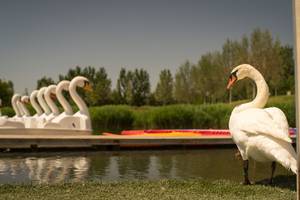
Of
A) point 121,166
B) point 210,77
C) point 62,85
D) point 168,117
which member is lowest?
point 121,166

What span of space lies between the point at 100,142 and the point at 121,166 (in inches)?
118

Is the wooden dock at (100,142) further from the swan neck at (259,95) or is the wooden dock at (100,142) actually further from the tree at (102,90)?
the tree at (102,90)

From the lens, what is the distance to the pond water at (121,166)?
7.76 metres

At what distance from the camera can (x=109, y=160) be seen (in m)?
10.3

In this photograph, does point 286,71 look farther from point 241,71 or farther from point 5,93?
point 241,71

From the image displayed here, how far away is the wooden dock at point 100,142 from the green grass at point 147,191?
5712mm

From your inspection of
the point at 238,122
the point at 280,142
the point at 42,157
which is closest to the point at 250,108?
the point at 238,122

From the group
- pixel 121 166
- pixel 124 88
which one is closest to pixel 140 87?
pixel 124 88

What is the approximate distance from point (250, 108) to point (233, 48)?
28.7 m

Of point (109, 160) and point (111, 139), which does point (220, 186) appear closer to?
point (109, 160)

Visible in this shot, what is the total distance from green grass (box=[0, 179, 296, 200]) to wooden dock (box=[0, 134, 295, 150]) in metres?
5.71

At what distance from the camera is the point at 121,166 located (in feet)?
30.3

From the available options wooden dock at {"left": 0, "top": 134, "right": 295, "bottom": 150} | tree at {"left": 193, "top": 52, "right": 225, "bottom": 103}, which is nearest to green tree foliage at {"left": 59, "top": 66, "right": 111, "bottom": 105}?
tree at {"left": 193, "top": 52, "right": 225, "bottom": 103}

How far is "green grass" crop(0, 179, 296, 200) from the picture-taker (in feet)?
17.7
